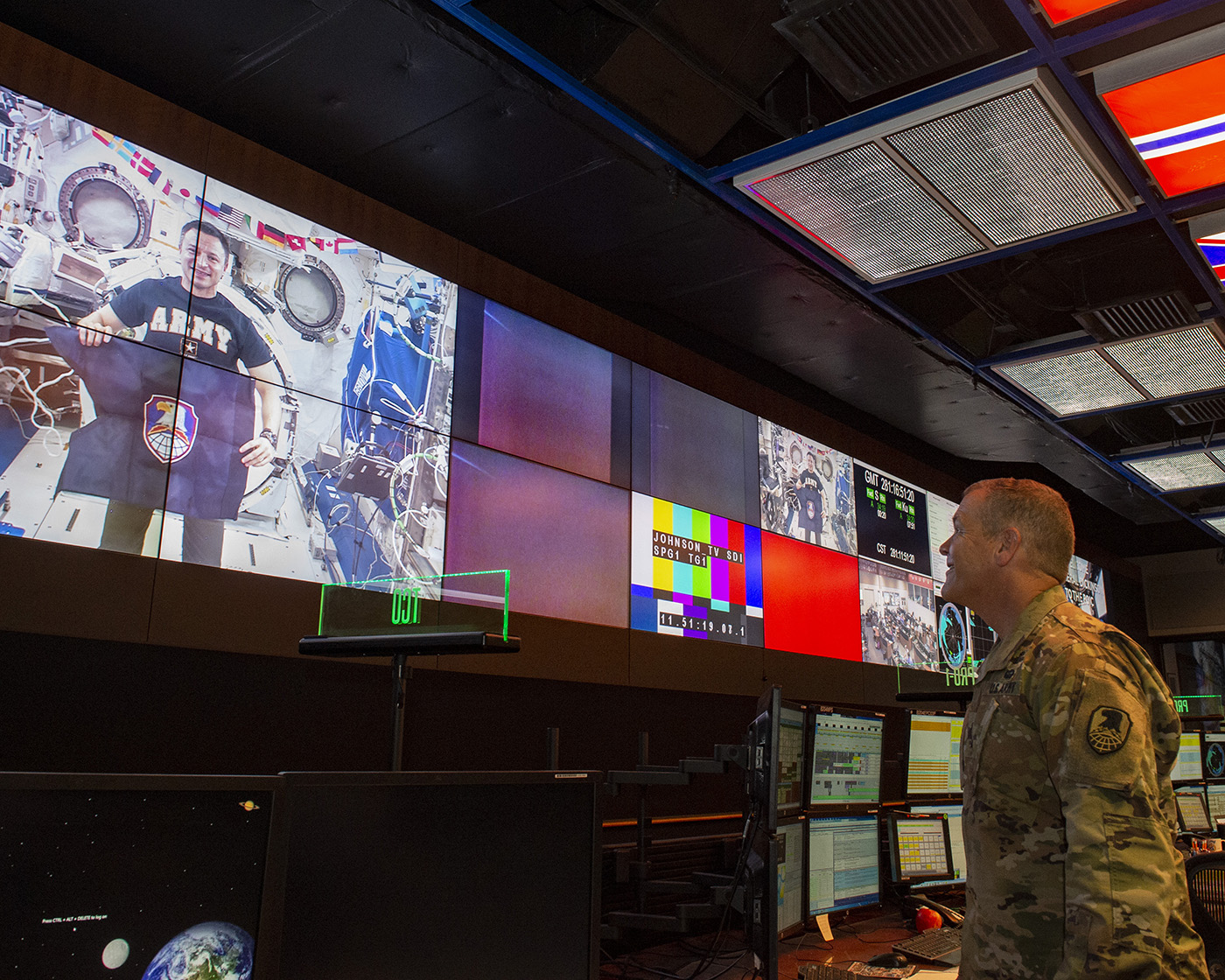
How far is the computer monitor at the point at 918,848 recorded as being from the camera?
2729mm

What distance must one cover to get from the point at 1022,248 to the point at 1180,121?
0.64 m

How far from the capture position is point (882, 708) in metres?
5.33

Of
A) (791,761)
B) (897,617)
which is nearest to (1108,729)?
(791,761)

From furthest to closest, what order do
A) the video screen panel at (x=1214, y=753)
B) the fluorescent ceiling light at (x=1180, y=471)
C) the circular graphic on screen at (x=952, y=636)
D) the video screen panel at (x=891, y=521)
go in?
the circular graphic on screen at (x=952, y=636), the video screen panel at (x=891, y=521), the fluorescent ceiling light at (x=1180, y=471), the video screen panel at (x=1214, y=753)

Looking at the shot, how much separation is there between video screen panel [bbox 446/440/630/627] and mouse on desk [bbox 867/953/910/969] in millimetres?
1659

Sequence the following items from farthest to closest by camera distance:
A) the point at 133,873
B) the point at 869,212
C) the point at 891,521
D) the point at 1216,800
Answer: the point at 891,521
the point at 1216,800
the point at 869,212
the point at 133,873

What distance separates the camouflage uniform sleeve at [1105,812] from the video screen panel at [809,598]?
3.22m

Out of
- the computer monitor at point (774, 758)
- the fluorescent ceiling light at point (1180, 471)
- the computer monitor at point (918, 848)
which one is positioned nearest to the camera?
the computer monitor at point (774, 758)

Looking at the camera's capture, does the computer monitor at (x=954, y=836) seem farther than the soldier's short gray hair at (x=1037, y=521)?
Yes

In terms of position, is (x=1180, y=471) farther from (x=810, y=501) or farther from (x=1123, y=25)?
(x=1123, y=25)

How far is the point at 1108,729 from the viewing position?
1.28m

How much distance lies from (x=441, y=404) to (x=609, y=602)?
1.03m

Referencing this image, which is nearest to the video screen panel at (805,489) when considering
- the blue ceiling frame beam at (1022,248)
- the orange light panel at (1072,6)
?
the blue ceiling frame beam at (1022,248)

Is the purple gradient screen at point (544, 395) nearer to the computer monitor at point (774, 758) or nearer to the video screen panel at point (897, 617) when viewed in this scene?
the computer monitor at point (774, 758)
